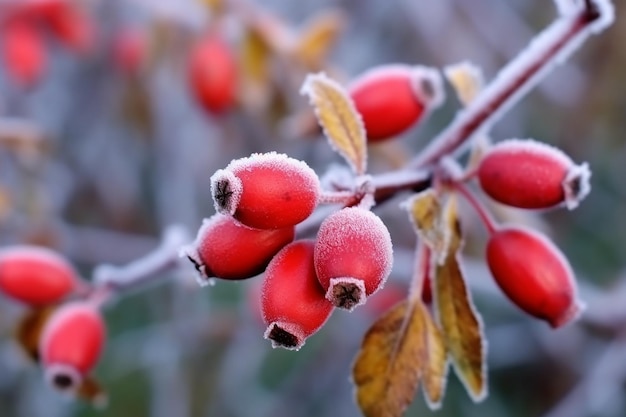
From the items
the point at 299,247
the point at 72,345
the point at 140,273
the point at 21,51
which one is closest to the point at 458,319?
the point at 299,247

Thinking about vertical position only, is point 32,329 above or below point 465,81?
above

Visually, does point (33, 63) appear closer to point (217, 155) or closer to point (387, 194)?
point (217, 155)

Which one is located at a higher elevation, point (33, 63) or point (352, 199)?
point (33, 63)

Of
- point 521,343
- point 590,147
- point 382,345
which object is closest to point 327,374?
point 521,343

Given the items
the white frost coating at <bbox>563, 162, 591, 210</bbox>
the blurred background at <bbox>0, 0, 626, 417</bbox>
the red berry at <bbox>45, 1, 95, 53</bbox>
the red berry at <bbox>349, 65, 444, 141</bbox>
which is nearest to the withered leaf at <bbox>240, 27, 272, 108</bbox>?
the blurred background at <bbox>0, 0, 626, 417</bbox>

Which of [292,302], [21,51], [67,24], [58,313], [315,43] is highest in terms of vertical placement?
[67,24]

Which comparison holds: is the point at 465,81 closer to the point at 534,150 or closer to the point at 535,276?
the point at 534,150

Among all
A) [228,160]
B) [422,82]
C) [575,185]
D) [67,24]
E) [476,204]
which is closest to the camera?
[575,185]
